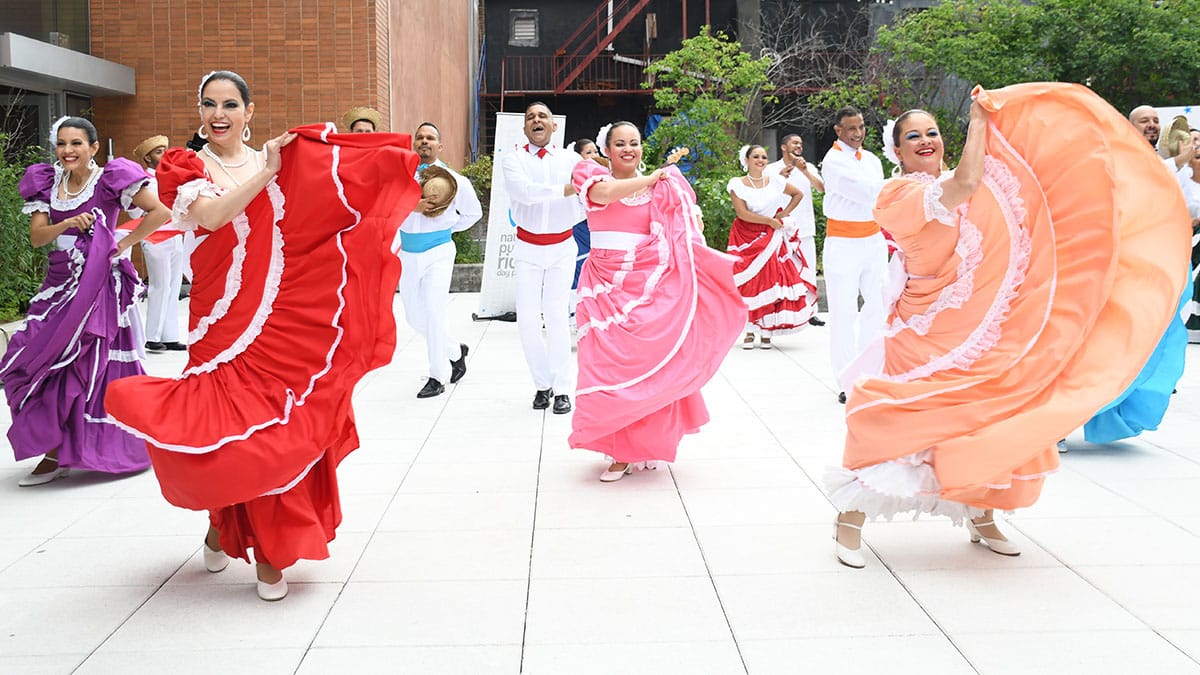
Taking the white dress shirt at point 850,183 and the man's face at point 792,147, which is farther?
the man's face at point 792,147

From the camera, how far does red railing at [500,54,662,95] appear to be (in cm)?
2305

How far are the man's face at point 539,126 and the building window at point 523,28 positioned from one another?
56.8 ft

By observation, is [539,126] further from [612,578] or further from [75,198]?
[612,578]

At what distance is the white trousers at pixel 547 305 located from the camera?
7293mm

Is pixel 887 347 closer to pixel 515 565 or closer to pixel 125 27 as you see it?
pixel 515 565

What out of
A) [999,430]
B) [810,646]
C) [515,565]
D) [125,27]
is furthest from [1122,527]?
[125,27]

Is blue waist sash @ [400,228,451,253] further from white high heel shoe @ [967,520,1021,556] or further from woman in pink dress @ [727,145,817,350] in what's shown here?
white high heel shoe @ [967,520,1021,556]

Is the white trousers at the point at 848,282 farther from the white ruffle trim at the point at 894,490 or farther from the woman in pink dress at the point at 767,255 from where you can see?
the white ruffle trim at the point at 894,490

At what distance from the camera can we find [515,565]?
430cm

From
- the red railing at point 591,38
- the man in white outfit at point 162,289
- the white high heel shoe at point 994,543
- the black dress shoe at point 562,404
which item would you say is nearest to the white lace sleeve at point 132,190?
the black dress shoe at point 562,404

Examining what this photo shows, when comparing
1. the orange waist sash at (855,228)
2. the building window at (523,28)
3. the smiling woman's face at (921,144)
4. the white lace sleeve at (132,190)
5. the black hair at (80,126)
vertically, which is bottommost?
the orange waist sash at (855,228)

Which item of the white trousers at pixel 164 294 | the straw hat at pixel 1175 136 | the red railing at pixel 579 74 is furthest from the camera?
the red railing at pixel 579 74

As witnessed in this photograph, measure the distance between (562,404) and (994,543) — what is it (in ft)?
11.1

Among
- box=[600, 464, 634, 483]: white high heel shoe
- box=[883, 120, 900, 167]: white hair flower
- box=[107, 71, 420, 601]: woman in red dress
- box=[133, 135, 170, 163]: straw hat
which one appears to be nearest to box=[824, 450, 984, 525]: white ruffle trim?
box=[883, 120, 900, 167]: white hair flower
